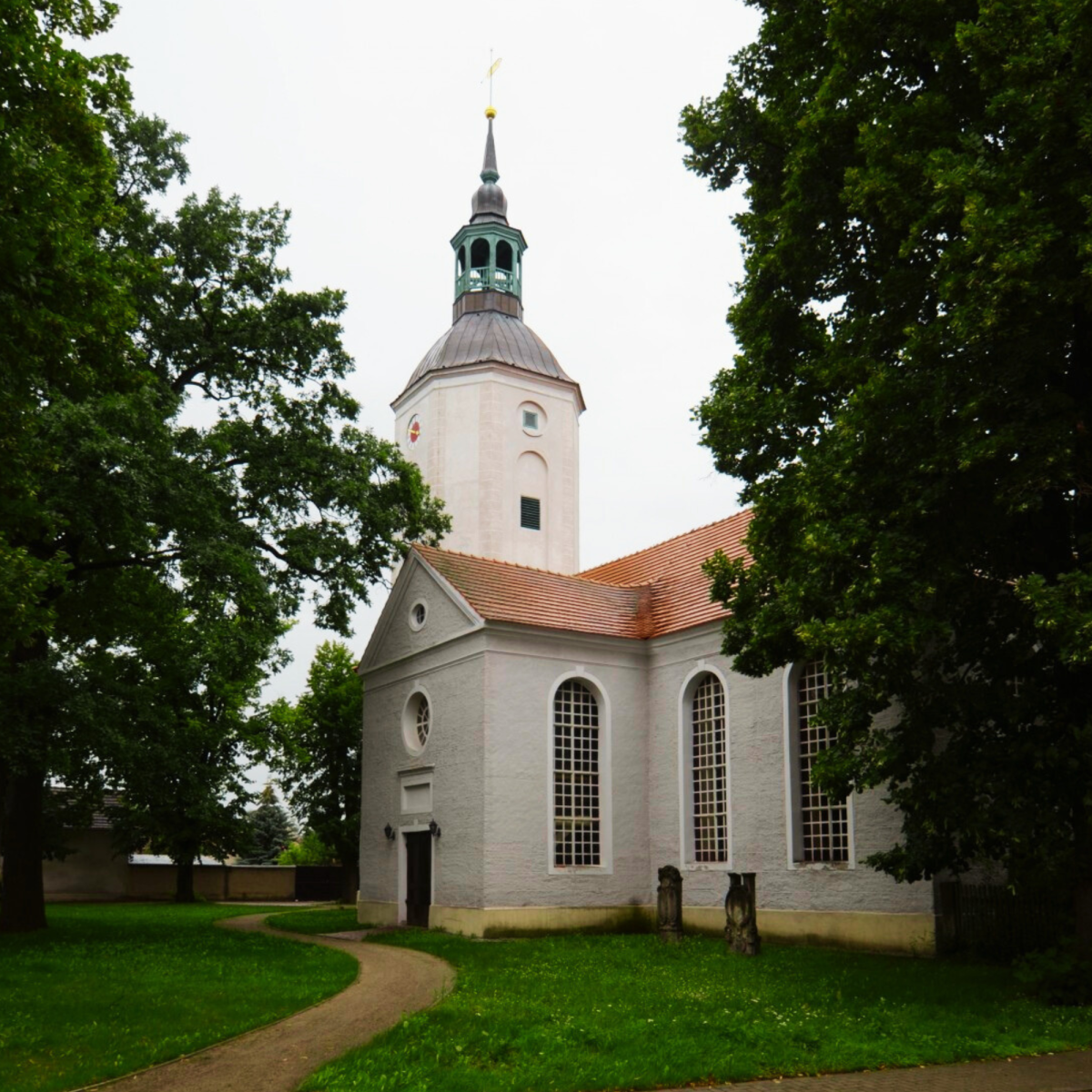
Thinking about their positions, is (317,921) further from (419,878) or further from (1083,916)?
(1083,916)

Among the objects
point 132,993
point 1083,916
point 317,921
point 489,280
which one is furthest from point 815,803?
point 489,280

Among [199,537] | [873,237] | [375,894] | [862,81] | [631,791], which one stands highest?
[862,81]

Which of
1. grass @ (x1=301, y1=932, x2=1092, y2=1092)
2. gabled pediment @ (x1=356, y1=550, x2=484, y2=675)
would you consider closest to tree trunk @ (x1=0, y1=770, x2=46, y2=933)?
gabled pediment @ (x1=356, y1=550, x2=484, y2=675)

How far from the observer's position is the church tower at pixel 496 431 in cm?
3803

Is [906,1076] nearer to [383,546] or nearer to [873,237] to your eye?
[873,237]

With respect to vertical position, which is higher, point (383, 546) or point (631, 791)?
point (383, 546)

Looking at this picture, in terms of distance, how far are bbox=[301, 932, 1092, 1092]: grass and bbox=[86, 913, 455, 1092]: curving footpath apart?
36 centimetres

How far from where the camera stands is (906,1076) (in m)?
9.95

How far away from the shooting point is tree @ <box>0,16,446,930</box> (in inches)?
744

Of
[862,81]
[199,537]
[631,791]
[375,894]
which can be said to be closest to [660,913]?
[631,791]

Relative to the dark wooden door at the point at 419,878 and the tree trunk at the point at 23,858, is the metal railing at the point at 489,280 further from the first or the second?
the tree trunk at the point at 23,858

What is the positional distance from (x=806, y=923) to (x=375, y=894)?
11042 millimetres

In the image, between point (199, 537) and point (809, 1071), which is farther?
point (199, 537)

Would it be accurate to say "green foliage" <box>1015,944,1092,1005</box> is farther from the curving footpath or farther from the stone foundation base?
the curving footpath
